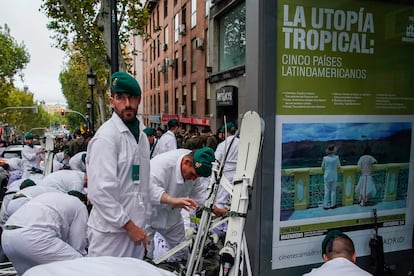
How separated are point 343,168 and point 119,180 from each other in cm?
200

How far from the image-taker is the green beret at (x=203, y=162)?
312 centimetres

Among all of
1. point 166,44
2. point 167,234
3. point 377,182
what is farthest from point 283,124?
point 166,44

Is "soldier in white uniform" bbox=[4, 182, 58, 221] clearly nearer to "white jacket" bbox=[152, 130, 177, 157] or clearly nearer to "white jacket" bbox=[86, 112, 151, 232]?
"white jacket" bbox=[86, 112, 151, 232]

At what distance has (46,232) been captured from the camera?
10.9 ft

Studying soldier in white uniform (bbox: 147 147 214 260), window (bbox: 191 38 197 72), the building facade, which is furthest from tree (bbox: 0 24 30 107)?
soldier in white uniform (bbox: 147 147 214 260)

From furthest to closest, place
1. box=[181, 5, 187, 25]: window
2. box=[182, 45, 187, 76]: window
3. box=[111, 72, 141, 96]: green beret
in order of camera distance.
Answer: box=[182, 45, 187, 76]: window
box=[181, 5, 187, 25]: window
box=[111, 72, 141, 96]: green beret

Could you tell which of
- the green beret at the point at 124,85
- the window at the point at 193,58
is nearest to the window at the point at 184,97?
the window at the point at 193,58

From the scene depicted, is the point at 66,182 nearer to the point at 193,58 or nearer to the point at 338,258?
the point at 338,258

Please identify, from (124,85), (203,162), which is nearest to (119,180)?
(124,85)

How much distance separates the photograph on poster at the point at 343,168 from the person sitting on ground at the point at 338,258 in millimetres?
364

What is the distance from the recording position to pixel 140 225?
9.00 ft

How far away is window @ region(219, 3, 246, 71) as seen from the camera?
49.2ft

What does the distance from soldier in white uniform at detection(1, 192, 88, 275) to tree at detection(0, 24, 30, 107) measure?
1517 inches

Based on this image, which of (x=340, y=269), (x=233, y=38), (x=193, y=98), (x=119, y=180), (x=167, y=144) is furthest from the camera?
(x=193, y=98)
